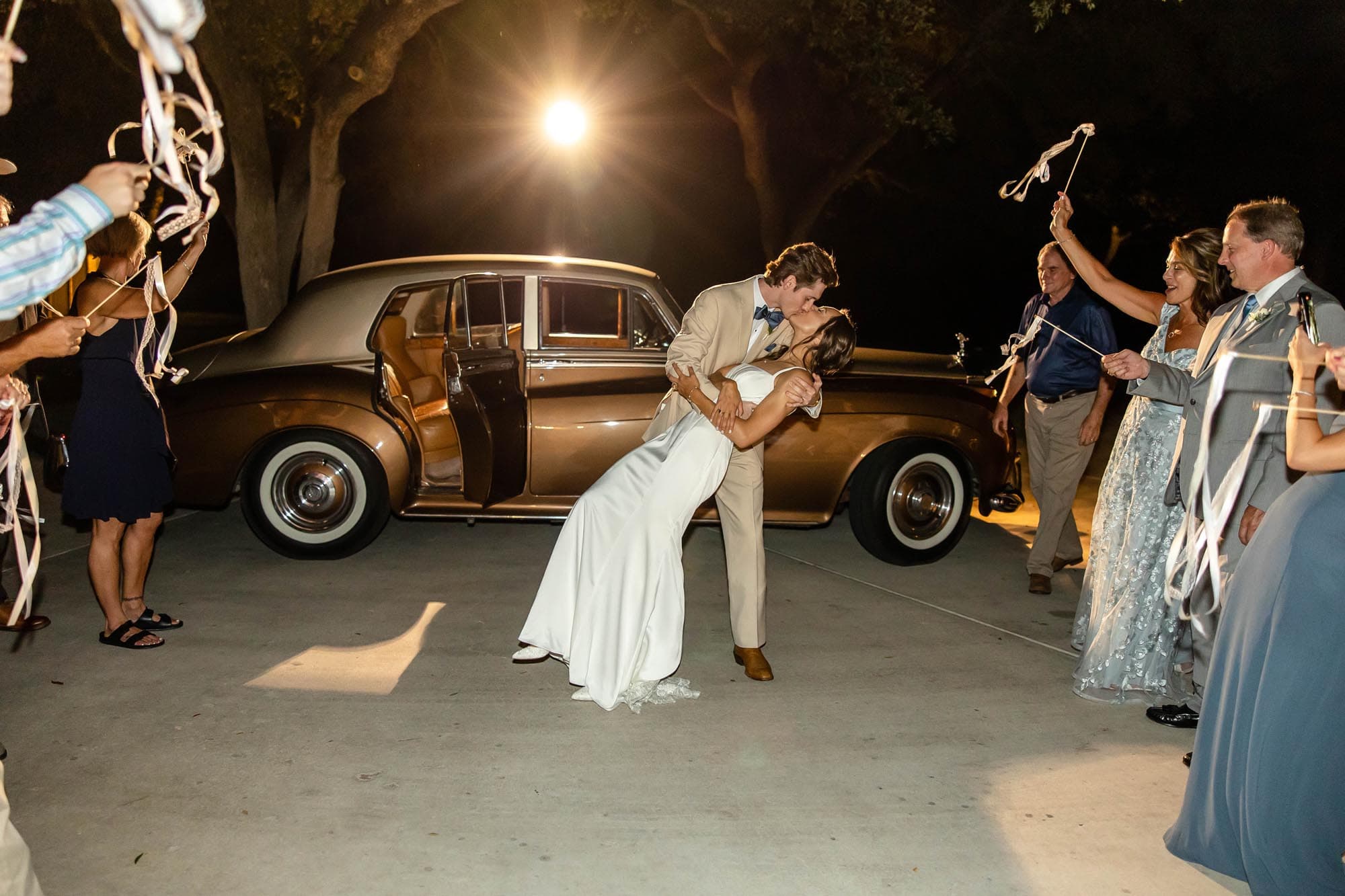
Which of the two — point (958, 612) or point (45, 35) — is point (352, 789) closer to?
point (958, 612)

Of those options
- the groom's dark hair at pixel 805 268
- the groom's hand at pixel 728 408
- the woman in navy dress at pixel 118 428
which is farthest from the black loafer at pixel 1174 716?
the woman in navy dress at pixel 118 428

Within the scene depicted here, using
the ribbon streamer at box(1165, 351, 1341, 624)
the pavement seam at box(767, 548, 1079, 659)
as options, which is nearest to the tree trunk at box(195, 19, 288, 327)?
the pavement seam at box(767, 548, 1079, 659)

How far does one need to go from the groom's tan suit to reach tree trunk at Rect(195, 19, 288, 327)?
278 inches

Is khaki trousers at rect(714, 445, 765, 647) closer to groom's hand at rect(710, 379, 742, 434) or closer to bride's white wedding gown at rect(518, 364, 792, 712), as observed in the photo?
bride's white wedding gown at rect(518, 364, 792, 712)

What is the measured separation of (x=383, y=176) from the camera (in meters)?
18.7

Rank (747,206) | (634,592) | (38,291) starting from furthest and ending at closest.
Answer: (747,206) < (634,592) < (38,291)

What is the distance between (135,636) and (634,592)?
2.37 metres

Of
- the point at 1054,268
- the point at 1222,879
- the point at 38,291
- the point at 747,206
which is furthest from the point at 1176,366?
the point at 747,206

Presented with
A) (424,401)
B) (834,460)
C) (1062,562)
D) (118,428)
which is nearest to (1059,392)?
(1062,562)

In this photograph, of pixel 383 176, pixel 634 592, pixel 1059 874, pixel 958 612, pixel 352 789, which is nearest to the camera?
pixel 1059 874

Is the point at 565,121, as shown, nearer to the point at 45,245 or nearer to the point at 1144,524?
the point at 1144,524

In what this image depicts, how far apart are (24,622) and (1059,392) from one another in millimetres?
5510

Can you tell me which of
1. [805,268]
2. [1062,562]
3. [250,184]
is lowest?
[1062,562]

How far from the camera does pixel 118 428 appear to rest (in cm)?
476
